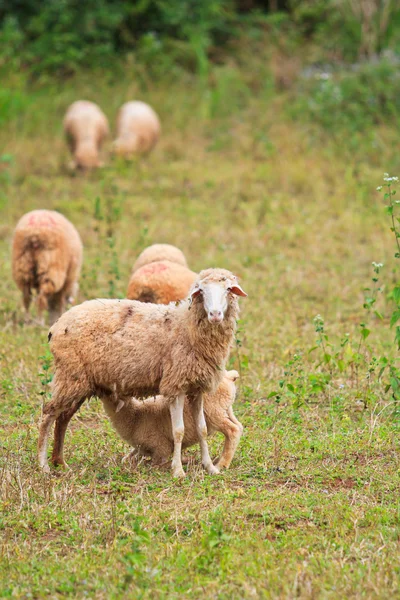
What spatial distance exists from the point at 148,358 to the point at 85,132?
32.6 ft

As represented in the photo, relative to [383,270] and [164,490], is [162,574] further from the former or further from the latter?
[383,270]

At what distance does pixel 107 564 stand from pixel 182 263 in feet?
14.4

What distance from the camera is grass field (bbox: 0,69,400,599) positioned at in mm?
4344

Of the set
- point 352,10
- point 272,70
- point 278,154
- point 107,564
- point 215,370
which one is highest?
point 352,10

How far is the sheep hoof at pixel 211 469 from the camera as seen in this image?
5.66 meters

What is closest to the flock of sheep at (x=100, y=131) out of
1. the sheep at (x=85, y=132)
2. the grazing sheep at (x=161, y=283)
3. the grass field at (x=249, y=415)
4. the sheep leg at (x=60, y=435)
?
the sheep at (x=85, y=132)

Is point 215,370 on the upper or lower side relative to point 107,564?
upper

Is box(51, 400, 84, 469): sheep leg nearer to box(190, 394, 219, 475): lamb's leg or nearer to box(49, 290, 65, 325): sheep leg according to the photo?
box(190, 394, 219, 475): lamb's leg

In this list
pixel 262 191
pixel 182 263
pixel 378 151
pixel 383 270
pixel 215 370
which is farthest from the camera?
pixel 378 151

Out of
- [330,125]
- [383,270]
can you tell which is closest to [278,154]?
[330,125]

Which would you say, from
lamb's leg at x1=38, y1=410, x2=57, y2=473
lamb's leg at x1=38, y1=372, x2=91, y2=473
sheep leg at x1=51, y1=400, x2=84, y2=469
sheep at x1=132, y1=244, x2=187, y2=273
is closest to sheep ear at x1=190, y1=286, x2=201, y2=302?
lamb's leg at x1=38, y1=372, x2=91, y2=473

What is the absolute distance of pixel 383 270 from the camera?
1062 centimetres

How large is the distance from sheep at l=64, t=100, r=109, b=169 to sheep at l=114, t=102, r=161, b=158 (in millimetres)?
295

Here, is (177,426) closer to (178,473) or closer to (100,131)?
(178,473)
